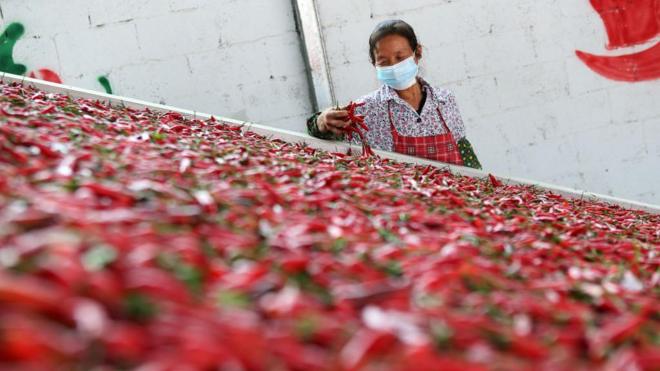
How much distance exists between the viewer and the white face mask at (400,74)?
3693 mm

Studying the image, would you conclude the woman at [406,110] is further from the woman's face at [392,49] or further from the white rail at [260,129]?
the white rail at [260,129]

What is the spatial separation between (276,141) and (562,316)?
208 centimetres

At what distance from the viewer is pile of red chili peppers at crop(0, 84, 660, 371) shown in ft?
2.84

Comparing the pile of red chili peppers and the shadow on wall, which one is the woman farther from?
the shadow on wall

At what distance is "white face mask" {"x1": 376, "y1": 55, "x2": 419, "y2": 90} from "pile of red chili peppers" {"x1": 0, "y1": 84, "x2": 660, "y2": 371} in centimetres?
147

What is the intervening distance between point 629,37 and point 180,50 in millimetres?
3341

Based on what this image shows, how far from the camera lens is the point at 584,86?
568 centimetres

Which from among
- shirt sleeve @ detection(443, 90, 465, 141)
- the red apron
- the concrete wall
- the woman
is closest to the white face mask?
the woman

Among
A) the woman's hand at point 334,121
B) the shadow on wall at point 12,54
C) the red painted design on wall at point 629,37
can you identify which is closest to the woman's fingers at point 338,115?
the woman's hand at point 334,121

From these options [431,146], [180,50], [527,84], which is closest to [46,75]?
[180,50]

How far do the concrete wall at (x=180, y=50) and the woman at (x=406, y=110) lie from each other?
5.53 ft

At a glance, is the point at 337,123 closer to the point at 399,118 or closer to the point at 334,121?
the point at 334,121

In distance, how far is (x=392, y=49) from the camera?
3688mm

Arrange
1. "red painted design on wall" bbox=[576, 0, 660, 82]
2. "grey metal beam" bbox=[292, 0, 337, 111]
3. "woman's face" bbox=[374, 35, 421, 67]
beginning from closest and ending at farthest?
"woman's face" bbox=[374, 35, 421, 67], "grey metal beam" bbox=[292, 0, 337, 111], "red painted design on wall" bbox=[576, 0, 660, 82]
